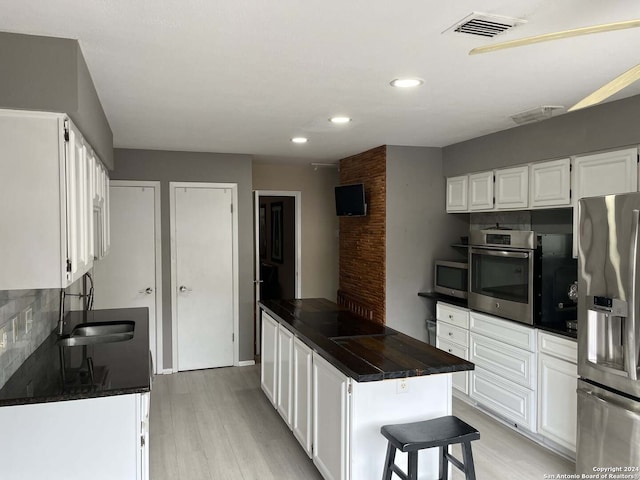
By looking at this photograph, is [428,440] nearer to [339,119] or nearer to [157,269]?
[339,119]

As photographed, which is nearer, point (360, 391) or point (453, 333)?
point (360, 391)

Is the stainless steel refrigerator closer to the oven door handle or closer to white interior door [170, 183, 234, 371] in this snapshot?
the oven door handle

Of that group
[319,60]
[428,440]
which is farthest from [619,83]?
[428,440]

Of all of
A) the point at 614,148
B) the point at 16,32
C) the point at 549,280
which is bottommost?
the point at 549,280

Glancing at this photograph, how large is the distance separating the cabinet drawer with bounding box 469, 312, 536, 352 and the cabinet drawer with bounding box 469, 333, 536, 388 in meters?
0.04

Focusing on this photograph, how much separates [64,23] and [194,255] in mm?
3523

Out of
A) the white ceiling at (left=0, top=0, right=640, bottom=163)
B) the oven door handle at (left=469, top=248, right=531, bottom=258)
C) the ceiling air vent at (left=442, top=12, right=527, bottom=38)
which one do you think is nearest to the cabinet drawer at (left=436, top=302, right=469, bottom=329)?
the oven door handle at (left=469, top=248, right=531, bottom=258)

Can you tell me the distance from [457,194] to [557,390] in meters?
2.04

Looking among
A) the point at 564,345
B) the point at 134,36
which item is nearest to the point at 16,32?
the point at 134,36

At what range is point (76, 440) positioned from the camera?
2129mm

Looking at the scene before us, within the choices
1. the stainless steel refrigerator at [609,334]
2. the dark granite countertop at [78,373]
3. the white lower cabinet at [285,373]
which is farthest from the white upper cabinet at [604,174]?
the dark granite countertop at [78,373]

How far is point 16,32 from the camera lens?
6.45 ft

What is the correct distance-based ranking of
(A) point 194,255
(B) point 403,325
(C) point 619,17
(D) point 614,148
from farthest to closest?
(A) point 194,255
(B) point 403,325
(D) point 614,148
(C) point 619,17

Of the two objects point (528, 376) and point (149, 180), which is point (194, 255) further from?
point (528, 376)
